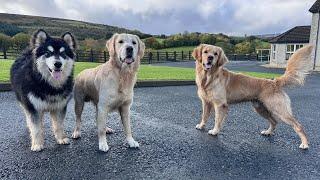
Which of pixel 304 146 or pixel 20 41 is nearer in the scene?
pixel 304 146

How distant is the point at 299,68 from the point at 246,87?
0.94 metres

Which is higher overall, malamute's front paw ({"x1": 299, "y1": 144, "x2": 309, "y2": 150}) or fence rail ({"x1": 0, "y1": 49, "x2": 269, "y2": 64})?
fence rail ({"x1": 0, "y1": 49, "x2": 269, "y2": 64})

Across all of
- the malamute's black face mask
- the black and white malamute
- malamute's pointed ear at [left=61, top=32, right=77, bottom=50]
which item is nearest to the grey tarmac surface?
the black and white malamute

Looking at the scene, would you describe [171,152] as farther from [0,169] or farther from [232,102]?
[0,169]

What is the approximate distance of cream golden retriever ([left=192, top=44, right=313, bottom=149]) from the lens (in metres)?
5.36

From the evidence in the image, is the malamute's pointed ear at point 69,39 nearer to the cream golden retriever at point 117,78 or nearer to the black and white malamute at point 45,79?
the black and white malamute at point 45,79

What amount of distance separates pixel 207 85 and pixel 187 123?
1.22 meters

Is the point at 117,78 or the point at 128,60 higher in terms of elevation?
the point at 128,60

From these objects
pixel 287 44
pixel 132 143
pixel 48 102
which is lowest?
pixel 132 143

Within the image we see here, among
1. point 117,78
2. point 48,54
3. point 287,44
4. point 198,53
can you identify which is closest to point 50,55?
point 48,54

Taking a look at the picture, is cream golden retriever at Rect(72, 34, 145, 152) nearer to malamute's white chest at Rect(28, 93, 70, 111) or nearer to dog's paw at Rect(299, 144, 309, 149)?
malamute's white chest at Rect(28, 93, 70, 111)

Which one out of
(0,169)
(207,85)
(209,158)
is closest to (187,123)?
(207,85)

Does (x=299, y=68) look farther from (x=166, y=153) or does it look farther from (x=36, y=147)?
(x=36, y=147)

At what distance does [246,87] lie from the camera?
5.63 meters
